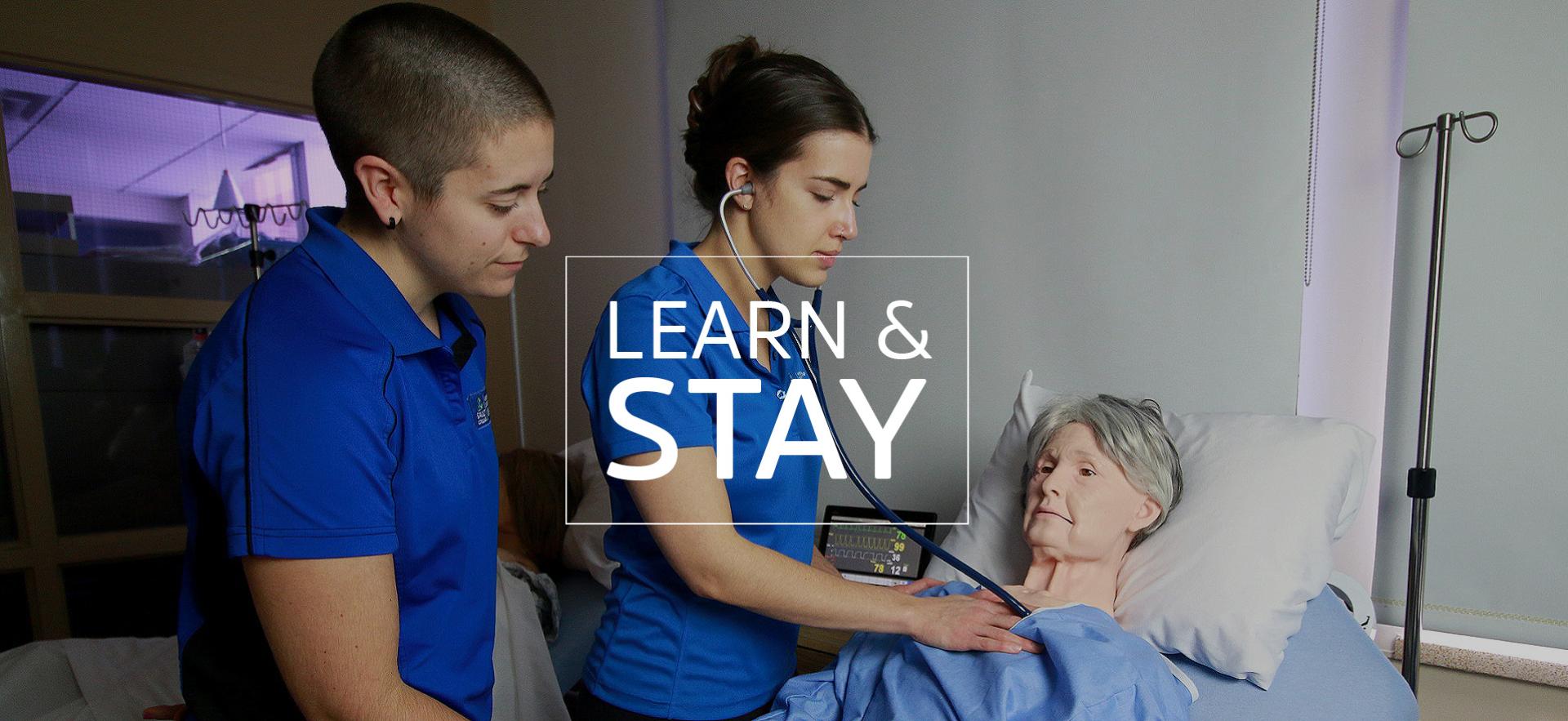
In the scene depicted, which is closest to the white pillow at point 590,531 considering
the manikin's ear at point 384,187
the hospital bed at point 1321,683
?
the hospital bed at point 1321,683

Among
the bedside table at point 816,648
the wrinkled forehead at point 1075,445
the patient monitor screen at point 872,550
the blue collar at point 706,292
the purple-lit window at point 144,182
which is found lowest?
the bedside table at point 816,648

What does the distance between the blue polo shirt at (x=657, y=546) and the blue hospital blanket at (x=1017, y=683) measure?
0.10m

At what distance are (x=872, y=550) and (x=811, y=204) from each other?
1023 millimetres

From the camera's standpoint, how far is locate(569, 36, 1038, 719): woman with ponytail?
829 millimetres

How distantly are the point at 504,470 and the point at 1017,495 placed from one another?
1.44 metres

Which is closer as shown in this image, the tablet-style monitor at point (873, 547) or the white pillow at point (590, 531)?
the tablet-style monitor at point (873, 547)

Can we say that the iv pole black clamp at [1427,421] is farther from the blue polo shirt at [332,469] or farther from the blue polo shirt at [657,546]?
the blue polo shirt at [332,469]

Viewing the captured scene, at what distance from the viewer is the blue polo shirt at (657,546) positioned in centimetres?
87

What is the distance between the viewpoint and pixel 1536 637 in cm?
138

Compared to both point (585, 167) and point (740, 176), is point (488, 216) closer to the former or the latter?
point (740, 176)

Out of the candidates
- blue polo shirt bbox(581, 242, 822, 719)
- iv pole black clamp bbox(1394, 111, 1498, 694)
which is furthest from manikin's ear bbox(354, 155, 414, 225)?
iv pole black clamp bbox(1394, 111, 1498, 694)

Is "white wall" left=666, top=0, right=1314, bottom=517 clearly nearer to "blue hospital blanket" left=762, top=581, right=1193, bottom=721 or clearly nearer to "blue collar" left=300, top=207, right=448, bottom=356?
"blue hospital blanket" left=762, top=581, right=1193, bottom=721

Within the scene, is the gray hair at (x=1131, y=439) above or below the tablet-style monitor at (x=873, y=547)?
above

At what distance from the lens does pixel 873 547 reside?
1.79m
